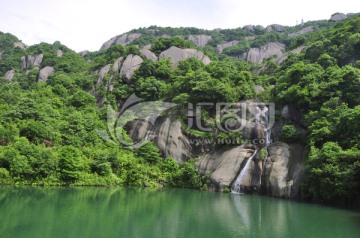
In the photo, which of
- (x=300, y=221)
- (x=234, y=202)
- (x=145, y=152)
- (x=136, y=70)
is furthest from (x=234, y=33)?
(x=300, y=221)

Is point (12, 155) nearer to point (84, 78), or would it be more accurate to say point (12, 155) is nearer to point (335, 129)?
point (84, 78)

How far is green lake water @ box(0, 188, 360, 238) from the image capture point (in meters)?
13.6

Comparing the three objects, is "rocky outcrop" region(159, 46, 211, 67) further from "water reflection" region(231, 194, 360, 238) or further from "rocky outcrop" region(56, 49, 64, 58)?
"water reflection" region(231, 194, 360, 238)

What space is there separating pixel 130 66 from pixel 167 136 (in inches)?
651

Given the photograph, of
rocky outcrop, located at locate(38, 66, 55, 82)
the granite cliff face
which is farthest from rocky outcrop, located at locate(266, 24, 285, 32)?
the granite cliff face

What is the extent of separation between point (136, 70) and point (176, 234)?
3432cm

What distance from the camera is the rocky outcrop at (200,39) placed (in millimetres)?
82681

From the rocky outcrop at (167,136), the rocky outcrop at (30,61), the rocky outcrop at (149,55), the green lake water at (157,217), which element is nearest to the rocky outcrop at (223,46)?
the rocky outcrop at (149,55)

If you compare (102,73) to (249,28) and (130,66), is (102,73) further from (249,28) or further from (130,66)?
(249,28)

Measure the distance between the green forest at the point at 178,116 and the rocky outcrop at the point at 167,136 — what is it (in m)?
0.91

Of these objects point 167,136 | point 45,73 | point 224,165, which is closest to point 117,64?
point 45,73

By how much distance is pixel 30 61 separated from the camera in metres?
61.6

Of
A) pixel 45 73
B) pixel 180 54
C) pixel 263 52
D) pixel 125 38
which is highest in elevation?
pixel 125 38

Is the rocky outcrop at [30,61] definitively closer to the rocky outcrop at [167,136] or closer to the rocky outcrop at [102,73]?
the rocky outcrop at [102,73]
